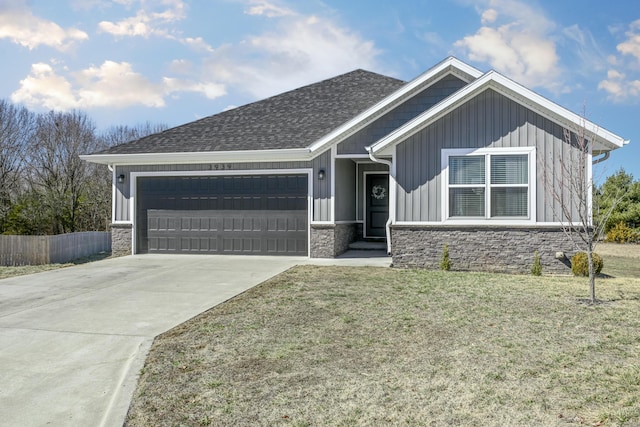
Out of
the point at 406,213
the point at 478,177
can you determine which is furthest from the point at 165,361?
the point at 478,177

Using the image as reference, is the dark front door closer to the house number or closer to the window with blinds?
the window with blinds

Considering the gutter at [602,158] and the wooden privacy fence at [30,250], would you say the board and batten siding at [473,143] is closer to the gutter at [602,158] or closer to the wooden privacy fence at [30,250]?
the gutter at [602,158]

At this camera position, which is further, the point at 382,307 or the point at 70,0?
the point at 70,0

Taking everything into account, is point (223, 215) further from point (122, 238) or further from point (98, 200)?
point (98, 200)

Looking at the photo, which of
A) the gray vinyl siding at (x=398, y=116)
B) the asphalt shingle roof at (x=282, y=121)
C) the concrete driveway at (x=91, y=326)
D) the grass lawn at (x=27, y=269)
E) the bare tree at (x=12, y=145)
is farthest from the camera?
the bare tree at (x=12, y=145)

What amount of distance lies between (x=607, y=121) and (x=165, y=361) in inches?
381

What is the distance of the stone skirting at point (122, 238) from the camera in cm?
1302

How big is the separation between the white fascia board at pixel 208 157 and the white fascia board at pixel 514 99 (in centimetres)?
248

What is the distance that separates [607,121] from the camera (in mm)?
9070

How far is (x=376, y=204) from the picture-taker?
14016 mm

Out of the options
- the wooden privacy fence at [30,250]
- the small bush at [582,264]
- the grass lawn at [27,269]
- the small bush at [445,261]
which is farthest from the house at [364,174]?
the wooden privacy fence at [30,250]

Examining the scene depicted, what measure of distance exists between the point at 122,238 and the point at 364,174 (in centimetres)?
783

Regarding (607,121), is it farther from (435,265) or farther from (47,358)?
(47,358)

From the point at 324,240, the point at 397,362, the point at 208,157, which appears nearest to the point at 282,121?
the point at 208,157
